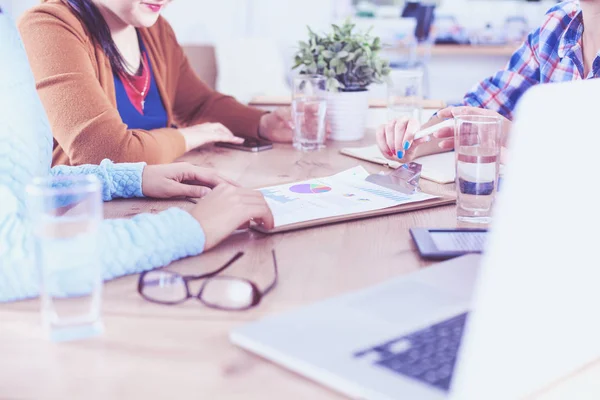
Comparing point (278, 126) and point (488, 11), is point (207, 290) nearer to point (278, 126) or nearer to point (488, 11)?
point (278, 126)

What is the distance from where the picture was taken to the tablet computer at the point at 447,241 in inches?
36.0

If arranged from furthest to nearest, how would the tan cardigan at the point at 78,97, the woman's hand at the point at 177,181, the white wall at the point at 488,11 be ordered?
the white wall at the point at 488,11, the tan cardigan at the point at 78,97, the woman's hand at the point at 177,181

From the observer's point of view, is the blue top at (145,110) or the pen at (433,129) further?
the blue top at (145,110)

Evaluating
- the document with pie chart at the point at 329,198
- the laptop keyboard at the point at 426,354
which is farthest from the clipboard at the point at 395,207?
the laptop keyboard at the point at 426,354

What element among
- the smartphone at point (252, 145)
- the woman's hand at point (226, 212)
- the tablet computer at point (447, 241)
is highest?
the woman's hand at point (226, 212)

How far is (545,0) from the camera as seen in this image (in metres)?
5.44

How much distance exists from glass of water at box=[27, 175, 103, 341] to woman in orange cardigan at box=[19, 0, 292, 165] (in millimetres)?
764

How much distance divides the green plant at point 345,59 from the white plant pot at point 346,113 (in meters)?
0.02

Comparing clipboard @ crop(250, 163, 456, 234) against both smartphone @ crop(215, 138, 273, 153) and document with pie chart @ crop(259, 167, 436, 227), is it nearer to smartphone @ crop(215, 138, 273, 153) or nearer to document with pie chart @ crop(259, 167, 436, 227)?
document with pie chart @ crop(259, 167, 436, 227)

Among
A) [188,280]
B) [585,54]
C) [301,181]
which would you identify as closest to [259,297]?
[188,280]

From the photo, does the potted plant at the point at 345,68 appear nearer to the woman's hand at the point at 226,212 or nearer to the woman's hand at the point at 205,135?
the woman's hand at the point at 205,135

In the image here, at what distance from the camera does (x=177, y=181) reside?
1.26 meters

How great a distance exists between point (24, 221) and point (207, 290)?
0.78 feet

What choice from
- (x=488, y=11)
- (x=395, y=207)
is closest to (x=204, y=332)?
(x=395, y=207)
